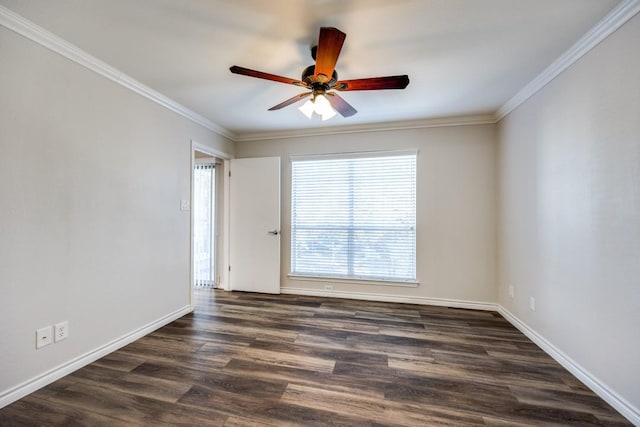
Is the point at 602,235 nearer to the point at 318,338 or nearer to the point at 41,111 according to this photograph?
the point at 318,338

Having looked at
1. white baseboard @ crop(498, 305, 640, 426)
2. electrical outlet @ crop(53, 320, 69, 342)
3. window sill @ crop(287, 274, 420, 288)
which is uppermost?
electrical outlet @ crop(53, 320, 69, 342)

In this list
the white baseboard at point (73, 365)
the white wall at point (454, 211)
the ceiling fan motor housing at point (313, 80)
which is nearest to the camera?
the white baseboard at point (73, 365)

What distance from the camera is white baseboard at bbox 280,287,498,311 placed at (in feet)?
11.0

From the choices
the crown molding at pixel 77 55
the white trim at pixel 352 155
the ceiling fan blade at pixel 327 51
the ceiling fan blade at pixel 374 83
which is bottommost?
the white trim at pixel 352 155

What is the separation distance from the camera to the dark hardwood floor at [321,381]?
156 cm

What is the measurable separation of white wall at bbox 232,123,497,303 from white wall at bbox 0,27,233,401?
272cm

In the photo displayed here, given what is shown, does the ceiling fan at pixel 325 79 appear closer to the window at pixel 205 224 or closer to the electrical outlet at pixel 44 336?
the electrical outlet at pixel 44 336

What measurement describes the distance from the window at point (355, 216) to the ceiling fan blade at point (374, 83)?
5.60ft

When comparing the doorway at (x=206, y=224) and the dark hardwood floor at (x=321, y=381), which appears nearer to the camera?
the dark hardwood floor at (x=321, y=381)

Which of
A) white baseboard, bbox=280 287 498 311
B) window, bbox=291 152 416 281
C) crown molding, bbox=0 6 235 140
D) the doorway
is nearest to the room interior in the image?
crown molding, bbox=0 6 235 140

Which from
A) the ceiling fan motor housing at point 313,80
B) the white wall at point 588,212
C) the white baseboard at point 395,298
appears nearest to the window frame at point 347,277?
the white baseboard at point 395,298

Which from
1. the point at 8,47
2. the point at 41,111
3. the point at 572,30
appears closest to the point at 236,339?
the point at 41,111

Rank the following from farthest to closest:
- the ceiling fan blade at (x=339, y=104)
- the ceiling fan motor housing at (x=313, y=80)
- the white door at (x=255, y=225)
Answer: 1. the white door at (x=255, y=225)
2. the ceiling fan blade at (x=339, y=104)
3. the ceiling fan motor housing at (x=313, y=80)

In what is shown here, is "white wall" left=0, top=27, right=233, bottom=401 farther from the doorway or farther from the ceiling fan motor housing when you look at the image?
the ceiling fan motor housing
